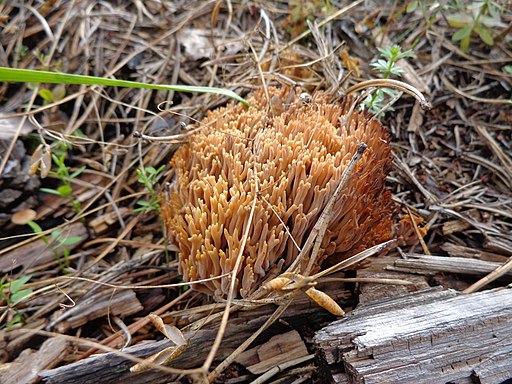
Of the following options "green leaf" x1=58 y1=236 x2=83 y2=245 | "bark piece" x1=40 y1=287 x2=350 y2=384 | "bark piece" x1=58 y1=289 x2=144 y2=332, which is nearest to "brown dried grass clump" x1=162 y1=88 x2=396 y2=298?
"bark piece" x1=40 y1=287 x2=350 y2=384

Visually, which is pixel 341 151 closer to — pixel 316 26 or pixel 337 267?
pixel 337 267

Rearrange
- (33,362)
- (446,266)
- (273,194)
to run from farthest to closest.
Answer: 1. (446,266)
2. (33,362)
3. (273,194)

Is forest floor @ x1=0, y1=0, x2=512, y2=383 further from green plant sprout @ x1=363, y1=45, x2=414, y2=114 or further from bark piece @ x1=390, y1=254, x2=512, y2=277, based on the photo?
green plant sprout @ x1=363, y1=45, x2=414, y2=114

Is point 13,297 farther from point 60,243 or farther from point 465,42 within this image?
point 465,42

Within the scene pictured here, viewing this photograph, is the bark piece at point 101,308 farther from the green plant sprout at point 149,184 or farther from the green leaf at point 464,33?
the green leaf at point 464,33

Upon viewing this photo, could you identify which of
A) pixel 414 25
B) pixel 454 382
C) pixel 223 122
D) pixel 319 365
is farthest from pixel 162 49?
pixel 454 382

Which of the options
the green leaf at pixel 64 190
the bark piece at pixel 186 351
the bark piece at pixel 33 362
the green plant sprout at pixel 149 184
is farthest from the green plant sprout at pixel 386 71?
the bark piece at pixel 33 362

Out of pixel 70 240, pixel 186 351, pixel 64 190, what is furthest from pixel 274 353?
pixel 64 190
